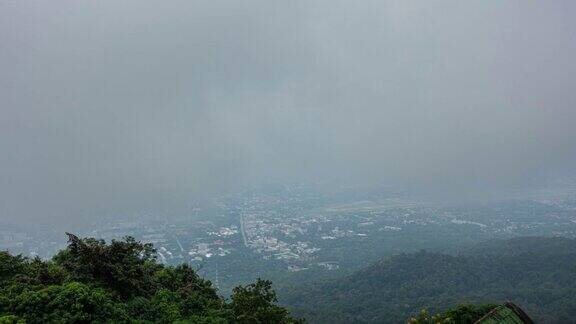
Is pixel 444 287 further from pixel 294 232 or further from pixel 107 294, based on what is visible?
pixel 107 294

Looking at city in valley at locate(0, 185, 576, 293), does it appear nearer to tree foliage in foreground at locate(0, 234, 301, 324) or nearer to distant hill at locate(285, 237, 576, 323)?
distant hill at locate(285, 237, 576, 323)

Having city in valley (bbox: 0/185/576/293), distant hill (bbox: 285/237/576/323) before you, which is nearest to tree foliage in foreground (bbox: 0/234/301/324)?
distant hill (bbox: 285/237/576/323)

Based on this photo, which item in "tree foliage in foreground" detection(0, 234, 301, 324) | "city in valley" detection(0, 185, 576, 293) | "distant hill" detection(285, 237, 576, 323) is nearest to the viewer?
"tree foliage in foreground" detection(0, 234, 301, 324)

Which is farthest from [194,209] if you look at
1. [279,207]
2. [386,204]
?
[386,204]

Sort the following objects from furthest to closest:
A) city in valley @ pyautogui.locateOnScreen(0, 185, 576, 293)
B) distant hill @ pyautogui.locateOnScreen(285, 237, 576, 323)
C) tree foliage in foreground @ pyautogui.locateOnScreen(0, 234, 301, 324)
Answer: city in valley @ pyautogui.locateOnScreen(0, 185, 576, 293) < distant hill @ pyautogui.locateOnScreen(285, 237, 576, 323) < tree foliage in foreground @ pyautogui.locateOnScreen(0, 234, 301, 324)

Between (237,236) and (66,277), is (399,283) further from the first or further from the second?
(66,277)

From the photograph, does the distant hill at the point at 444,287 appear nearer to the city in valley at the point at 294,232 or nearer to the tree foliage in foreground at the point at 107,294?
the city in valley at the point at 294,232

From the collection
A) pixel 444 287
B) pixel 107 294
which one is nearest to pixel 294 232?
pixel 444 287
